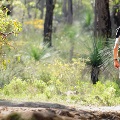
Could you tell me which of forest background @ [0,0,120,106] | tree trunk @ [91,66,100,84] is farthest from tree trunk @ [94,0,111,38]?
tree trunk @ [91,66,100,84]

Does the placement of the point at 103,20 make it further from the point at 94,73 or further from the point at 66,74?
the point at 66,74

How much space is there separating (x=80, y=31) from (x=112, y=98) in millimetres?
20667

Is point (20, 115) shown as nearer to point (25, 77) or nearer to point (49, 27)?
point (25, 77)

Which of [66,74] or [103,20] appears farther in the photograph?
[103,20]

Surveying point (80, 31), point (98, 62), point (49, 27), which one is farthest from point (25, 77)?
point (80, 31)

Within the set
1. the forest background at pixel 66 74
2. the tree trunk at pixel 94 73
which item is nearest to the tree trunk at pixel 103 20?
the forest background at pixel 66 74

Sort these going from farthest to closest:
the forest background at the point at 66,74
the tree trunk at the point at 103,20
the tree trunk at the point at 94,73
A: 1. the tree trunk at the point at 103,20
2. the tree trunk at the point at 94,73
3. the forest background at the point at 66,74

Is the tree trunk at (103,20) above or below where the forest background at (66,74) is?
above

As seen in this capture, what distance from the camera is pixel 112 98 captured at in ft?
30.4

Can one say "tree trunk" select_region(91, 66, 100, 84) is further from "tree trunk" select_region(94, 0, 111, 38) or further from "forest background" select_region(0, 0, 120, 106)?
"tree trunk" select_region(94, 0, 111, 38)

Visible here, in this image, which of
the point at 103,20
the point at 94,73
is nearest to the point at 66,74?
the point at 94,73

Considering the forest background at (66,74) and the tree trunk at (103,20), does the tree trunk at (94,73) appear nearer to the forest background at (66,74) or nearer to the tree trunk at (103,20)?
the forest background at (66,74)

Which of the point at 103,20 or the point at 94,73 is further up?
the point at 103,20

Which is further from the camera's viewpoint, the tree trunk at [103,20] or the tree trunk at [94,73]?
the tree trunk at [103,20]
